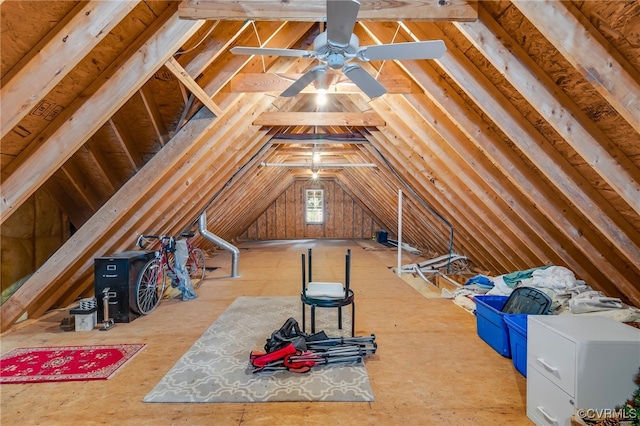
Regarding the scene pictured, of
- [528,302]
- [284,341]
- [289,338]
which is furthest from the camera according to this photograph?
[528,302]

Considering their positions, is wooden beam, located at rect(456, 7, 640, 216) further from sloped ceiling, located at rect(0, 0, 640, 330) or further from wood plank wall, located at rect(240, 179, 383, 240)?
wood plank wall, located at rect(240, 179, 383, 240)

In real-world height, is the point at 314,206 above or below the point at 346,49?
below

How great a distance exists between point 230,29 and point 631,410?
3433 mm

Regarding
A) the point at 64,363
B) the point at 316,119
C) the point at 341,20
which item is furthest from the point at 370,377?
the point at 316,119

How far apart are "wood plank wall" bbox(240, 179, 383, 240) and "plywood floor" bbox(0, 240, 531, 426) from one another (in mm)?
7767

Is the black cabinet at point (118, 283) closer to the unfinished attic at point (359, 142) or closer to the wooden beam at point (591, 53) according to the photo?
the unfinished attic at point (359, 142)

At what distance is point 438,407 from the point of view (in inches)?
84.0

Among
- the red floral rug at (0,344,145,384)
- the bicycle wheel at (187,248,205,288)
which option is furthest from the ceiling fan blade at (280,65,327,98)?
the bicycle wheel at (187,248,205,288)

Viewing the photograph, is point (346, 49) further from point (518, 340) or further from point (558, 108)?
point (518, 340)

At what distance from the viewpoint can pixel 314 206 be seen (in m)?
12.5

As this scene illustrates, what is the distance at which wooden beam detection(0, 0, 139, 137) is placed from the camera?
5.97ft

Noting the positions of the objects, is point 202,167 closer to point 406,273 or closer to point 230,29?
point 230,29

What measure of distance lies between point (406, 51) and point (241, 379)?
2483 mm

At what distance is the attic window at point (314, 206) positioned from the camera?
1241 centimetres
